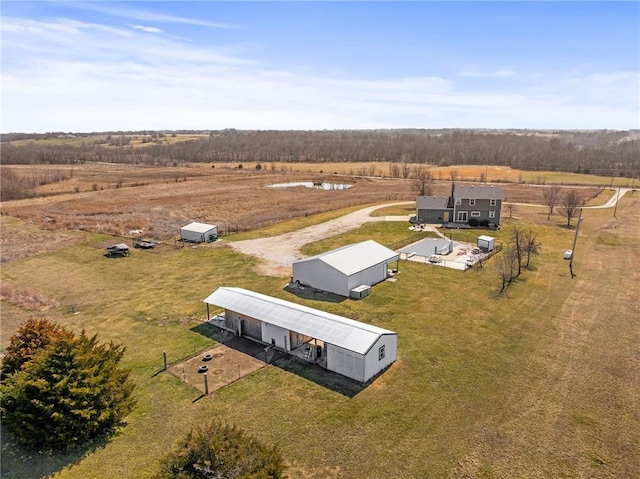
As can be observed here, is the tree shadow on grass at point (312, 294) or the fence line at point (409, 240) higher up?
the fence line at point (409, 240)

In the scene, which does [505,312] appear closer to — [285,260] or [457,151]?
[285,260]

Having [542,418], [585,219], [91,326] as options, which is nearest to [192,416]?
[91,326]

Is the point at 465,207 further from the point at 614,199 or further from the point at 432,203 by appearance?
the point at 614,199

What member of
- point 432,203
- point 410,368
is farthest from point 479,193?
point 410,368

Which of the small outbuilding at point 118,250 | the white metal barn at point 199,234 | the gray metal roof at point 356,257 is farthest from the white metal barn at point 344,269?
the small outbuilding at point 118,250

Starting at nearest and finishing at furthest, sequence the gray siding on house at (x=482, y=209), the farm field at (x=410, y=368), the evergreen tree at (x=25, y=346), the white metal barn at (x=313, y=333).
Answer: the farm field at (x=410, y=368)
the evergreen tree at (x=25, y=346)
the white metal barn at (x=313, y=333)
the gray siding on house at (x=482, y=209)

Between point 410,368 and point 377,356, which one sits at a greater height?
point 377,356

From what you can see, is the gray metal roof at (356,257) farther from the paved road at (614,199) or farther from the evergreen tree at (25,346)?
the paved road at (614,199)
